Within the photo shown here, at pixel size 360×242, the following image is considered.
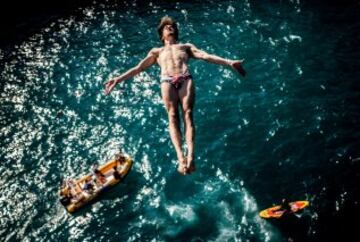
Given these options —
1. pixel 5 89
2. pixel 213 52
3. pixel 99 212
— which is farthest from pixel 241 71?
pixel 5 89

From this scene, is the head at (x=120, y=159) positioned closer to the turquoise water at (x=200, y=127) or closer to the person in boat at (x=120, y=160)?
the person in boat at (x=120, y=160)

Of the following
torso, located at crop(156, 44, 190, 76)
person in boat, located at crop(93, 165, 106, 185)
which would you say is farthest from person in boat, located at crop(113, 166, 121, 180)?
torso, located at crop(156, 44, 190, 76)

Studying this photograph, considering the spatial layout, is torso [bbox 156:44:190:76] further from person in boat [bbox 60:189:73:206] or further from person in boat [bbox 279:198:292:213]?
person in boat [bbox 60:189:73:206]

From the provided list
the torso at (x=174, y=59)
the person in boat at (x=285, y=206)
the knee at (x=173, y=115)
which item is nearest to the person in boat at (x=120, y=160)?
the person in boat at (x=285, y=206)

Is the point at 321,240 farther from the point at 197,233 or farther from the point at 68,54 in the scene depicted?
the point at 68,54

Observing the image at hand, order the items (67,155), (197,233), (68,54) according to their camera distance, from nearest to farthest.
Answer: (197,233) → (67,155) → (68,54)

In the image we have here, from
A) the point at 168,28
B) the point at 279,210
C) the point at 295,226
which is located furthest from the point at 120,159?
the point at 168,28
